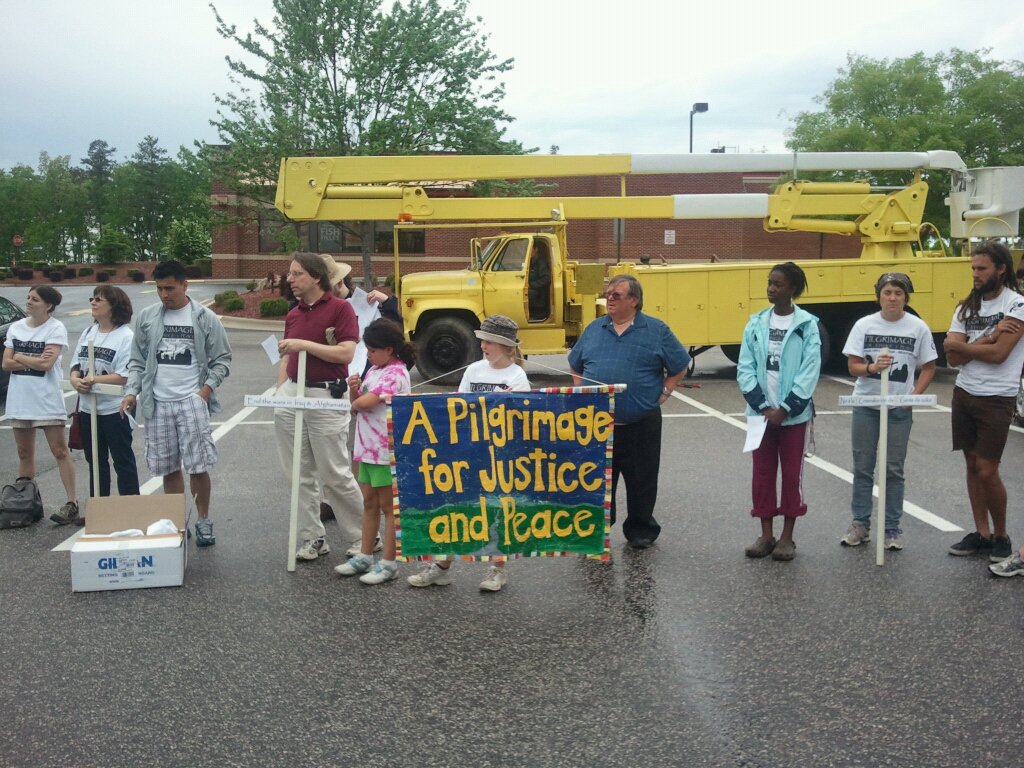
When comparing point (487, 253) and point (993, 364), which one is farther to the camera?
point (487, 253)

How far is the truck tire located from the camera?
15.0 metres

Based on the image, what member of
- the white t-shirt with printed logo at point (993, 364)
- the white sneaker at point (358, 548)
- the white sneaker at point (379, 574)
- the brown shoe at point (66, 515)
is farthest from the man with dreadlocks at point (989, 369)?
the brown shoe at point (66, 515)

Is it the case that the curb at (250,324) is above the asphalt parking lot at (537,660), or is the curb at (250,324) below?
above

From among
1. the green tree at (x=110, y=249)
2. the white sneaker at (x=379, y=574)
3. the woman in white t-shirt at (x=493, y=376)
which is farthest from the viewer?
the green tree at (x=110, y=249)

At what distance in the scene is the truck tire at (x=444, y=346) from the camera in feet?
49.2

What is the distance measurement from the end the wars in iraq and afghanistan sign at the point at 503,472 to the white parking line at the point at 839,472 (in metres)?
2.08

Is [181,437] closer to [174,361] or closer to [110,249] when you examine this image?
[174,361]

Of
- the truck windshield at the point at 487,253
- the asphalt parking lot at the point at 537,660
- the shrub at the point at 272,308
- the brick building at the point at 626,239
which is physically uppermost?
the brick building at the point at 626,239

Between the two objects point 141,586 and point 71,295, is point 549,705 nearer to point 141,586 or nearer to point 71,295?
point 141,586

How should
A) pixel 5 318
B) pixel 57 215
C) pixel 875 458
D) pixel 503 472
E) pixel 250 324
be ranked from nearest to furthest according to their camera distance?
1. pixel 503 472
2. pixel 875 458
3. pixel 5 318
4. pixel 250 324
5. pixel 57 215

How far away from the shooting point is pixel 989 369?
583cm

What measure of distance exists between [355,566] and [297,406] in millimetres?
988

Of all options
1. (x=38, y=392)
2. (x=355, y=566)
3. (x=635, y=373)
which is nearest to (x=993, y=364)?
(x=635, y=373)

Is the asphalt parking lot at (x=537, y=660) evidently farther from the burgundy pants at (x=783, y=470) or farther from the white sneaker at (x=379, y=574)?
the burgundy pants at (x=783, y=470)
